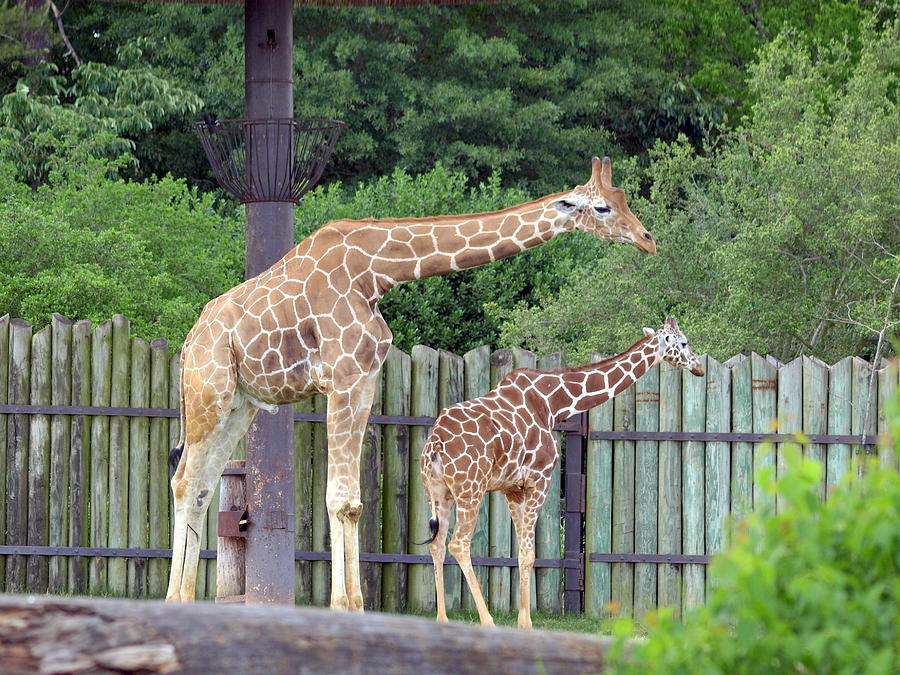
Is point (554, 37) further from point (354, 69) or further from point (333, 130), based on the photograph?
point (333, 130)

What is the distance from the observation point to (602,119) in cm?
2316

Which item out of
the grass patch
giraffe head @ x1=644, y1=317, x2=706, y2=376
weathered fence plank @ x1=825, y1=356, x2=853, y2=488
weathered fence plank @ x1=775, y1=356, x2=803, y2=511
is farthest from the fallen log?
weathered fence plank @ x1=825, y1=356, x2=853, y2=488

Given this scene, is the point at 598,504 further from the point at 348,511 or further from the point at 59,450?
the point at 59,450

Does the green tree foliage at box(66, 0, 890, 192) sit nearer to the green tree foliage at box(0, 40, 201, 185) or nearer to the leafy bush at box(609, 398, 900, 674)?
the green tree foliage at box(0, 40, 201, 185)

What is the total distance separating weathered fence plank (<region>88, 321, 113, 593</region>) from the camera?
921 centimetres

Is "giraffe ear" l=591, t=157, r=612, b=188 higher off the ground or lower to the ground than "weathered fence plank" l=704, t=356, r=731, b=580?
higher

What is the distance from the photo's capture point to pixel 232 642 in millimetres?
2611

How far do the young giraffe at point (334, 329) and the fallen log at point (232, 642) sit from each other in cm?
330

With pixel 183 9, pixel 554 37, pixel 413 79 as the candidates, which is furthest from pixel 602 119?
pixel 183 9

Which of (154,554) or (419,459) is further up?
(419,459)

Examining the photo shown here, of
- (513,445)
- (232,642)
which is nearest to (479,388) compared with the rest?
(513,445)

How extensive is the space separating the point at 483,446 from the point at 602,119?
1688cm

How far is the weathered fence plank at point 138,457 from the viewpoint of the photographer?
9234 mm

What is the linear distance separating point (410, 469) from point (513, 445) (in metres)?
2.02
